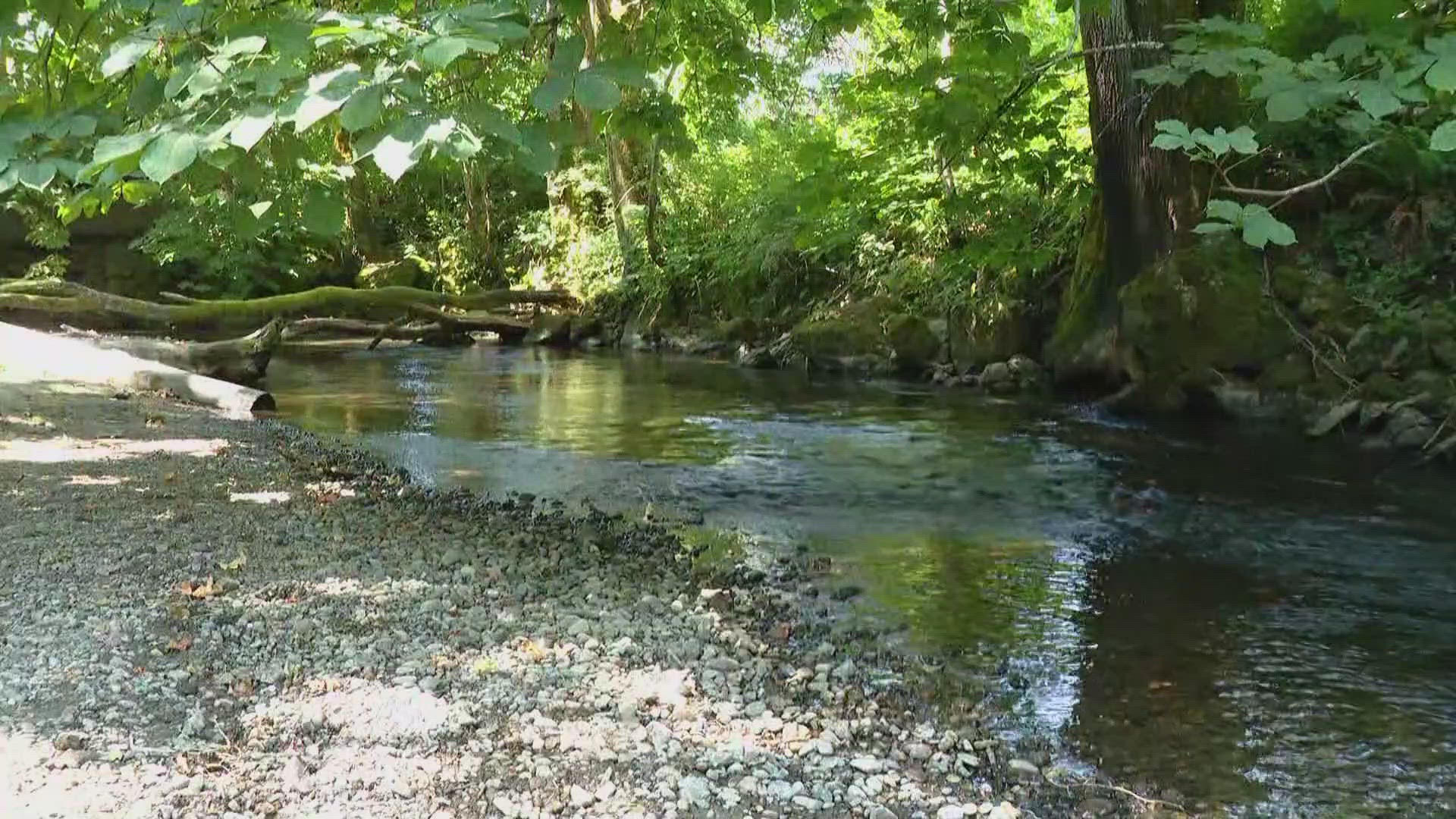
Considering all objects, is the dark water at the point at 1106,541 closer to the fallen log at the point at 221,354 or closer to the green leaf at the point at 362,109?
the fallen log at the point at 221,354

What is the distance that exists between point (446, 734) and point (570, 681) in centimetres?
59

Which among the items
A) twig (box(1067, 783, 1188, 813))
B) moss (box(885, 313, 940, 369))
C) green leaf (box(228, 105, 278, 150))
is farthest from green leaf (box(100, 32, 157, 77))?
moss (box(885, 313, 940, 369))

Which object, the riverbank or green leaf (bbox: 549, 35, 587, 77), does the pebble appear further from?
green leaf (bbox: 549, 35, 587, 77)

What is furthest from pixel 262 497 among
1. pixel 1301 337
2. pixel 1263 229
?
pixel 1301 337

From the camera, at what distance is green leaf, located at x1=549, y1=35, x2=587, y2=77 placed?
222cm

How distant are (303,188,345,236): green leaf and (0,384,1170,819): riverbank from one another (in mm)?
1533

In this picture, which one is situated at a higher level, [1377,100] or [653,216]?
[653,216]

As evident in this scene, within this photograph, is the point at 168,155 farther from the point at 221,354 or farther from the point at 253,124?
the point at 221,354

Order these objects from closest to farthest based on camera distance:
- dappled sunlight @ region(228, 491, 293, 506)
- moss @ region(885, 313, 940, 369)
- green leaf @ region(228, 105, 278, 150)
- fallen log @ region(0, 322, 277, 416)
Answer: green leaf @ region(228, 105, 278, 150), dappled sunlight @ region(228, 491, 293, 506), fallen log @ region(0, 322, 277, 416), moss @ region(885, 313, 940, 369)

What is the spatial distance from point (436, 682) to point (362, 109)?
7.61 ft

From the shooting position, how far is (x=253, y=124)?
2018 millimetres

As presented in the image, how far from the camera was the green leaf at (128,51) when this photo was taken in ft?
6.98

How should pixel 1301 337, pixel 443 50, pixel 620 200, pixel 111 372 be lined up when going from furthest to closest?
pixel 620 200, pixel 111 372, pixel 1301 337, pixel 443 50

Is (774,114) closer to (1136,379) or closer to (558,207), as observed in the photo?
(558,207)
